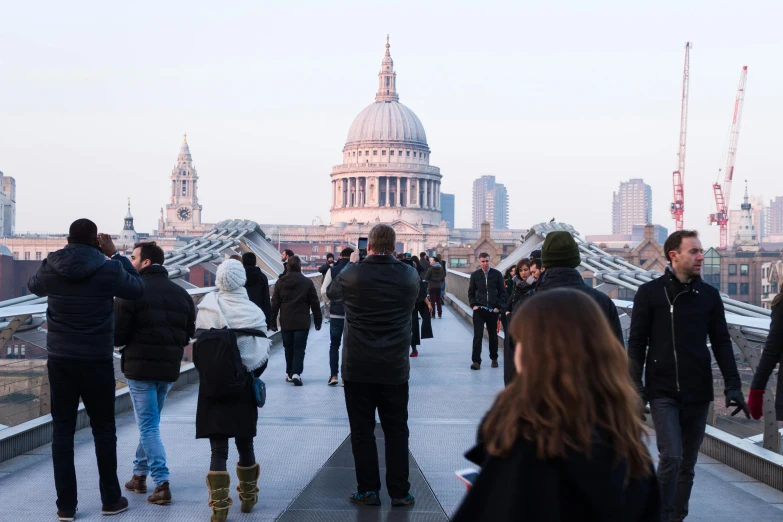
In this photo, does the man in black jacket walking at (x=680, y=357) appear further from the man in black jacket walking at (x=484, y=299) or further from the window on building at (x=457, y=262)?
the window on building at (x=457, y=262)

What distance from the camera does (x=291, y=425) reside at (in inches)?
374

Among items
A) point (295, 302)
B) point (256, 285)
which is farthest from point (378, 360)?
point (295, 302)

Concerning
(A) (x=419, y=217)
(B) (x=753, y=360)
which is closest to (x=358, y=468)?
(B) (x=753, y=360)

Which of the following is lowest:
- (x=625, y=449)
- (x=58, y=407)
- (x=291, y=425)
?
(x=291, y=425)

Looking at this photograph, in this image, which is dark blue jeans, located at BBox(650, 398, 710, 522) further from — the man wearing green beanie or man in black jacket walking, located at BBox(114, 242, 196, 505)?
man in black jacket walking, located at BBox(114, 242, 196, 505)

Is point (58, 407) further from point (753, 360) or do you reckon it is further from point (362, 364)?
point (753, 360)

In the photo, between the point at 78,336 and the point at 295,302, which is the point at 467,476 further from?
the point at 295,302

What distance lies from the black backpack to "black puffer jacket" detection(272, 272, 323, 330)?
5.96 m

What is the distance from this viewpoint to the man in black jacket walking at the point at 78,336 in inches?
246

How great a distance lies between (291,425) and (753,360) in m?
4.01

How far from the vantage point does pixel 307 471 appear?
24.8 ft

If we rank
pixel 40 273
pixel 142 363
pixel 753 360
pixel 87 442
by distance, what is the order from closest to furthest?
pixel 40 273, pixel 142 363, pixel 753 360, pixel 87 442

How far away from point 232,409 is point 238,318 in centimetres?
53

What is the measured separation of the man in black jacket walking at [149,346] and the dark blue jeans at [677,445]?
295 centimetres
